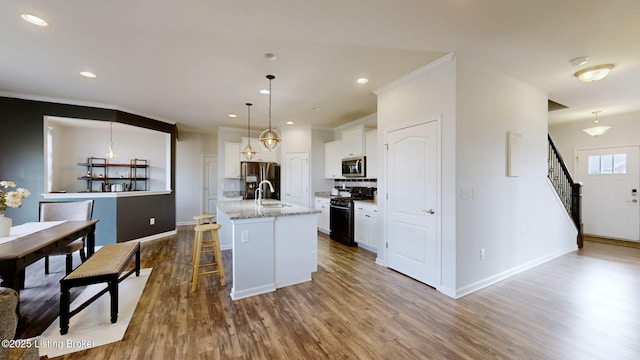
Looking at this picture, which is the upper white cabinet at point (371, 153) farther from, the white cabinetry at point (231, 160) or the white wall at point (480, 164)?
the white cabinetry at point (231, 160)

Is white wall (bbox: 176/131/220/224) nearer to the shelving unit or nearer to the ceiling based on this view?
the shelving unit

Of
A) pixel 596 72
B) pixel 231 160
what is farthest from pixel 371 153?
pixel 231 160

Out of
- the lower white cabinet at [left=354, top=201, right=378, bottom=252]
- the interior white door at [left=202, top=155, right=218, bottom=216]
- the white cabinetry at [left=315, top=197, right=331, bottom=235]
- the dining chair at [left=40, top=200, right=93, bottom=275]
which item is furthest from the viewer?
the interior white door at [left=202, top=155, right=218, bottom=216]

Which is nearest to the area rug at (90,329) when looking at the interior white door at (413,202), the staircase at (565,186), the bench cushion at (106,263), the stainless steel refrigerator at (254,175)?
the bench cushion at (106,263)

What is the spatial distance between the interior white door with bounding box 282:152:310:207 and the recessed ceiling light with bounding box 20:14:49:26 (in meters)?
4.64

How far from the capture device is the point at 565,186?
5.05 meters

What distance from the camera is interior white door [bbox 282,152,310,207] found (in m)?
6.30

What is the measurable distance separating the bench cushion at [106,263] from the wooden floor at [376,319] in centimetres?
50

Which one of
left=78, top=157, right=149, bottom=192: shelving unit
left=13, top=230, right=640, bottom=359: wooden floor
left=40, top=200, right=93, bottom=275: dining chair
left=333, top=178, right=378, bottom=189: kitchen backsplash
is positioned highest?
left=78, top=157, right=149, bottom=192: shelving unit

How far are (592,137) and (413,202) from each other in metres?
5.45

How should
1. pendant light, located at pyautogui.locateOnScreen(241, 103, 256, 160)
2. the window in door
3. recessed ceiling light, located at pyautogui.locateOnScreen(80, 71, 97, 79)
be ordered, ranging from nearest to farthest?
recessed ceiling light, located at pyautogui.locateOnScreen(80, 71, 97, 79)
pendant light, located at pyautogui.locateOnScreen(241, 103, 256, 160)
the window in door

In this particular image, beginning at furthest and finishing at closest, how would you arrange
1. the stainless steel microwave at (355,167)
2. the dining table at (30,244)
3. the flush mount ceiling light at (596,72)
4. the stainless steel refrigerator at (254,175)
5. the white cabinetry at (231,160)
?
1. the white cabinetry at (231,160)
2. the stainless steel refrigerator at (254,175)
3. the stainless steel microwave at (355,167)
4. the flush mount ceiling light at (596,72)
5. the dining table at (30,244)

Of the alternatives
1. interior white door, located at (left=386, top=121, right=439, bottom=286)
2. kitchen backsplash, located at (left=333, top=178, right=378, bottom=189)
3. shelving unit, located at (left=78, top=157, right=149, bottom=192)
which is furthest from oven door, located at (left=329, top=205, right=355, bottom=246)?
shelving unit, located at (left=78, top=157, right=149, bottom=192)

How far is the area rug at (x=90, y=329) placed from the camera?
6.46ft
